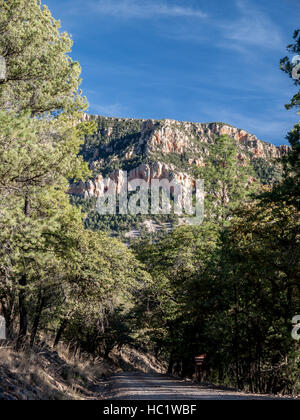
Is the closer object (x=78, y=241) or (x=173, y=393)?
(x=173, y=393)

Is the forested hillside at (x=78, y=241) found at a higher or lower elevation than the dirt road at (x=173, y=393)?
higher

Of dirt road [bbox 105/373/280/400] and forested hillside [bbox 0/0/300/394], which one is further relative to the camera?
dirt road [bbox 105/373/280/400]

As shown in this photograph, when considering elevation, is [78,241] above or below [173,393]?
above

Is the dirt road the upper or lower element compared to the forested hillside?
lower

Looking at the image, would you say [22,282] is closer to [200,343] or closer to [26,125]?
[26,125]

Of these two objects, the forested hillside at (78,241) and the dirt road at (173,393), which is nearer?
the forested hillside at (78,241)

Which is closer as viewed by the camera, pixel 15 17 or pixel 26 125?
pixel 26 125

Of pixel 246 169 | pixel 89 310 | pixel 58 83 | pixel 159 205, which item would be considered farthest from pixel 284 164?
pixel 159 205

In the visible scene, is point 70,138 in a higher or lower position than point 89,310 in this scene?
higher

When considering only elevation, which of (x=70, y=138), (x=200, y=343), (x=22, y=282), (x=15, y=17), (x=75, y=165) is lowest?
(x=200, y=343)

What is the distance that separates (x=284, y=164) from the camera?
11.9 meters
